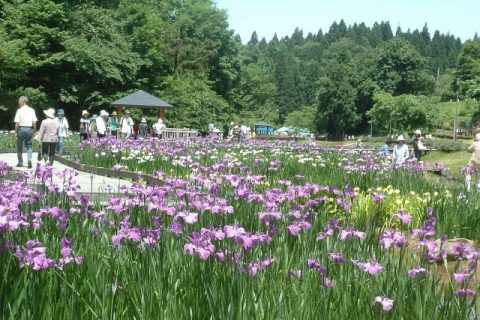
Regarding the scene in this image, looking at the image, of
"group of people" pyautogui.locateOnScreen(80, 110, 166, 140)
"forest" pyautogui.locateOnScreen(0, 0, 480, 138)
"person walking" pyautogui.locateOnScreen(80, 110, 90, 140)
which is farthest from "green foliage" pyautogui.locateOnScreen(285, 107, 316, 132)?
"person walking" pyautogui.locateOnScreen(80, 110, 90, 140)

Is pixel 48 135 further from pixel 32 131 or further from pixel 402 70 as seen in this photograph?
pixel 402 70

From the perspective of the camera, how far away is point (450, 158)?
3269 centimetres

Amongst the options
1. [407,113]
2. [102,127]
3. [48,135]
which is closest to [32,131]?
[48,135]

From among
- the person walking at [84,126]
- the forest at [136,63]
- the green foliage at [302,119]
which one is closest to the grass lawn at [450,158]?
the forest at [136,63]

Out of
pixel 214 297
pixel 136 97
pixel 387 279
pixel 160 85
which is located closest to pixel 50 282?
pixel 214 297

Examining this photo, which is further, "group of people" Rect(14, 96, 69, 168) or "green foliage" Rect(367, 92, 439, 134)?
"green foliage" Rect(367, 92, 439, 134)

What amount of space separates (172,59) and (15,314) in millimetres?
46075

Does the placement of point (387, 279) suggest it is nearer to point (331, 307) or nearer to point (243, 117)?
point (331, 307)

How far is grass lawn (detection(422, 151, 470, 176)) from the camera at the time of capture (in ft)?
93.2

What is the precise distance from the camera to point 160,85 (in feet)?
141

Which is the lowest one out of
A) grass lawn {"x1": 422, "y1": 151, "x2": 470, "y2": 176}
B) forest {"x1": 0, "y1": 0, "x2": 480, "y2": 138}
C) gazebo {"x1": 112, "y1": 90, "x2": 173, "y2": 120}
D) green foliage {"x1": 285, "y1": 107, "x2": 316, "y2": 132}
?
grass lawn {"x1": 422, "y1": 151, "x2": 470, "y2": 176}

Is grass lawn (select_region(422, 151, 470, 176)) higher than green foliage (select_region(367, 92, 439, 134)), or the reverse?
green foliage (select_region(367, 92, 439, 134))

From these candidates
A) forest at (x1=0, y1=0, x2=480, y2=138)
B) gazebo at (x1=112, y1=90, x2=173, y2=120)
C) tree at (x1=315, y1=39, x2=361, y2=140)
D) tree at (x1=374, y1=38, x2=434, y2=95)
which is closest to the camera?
gazebo at (x1=112, y1=90, x2=173, y2=120)

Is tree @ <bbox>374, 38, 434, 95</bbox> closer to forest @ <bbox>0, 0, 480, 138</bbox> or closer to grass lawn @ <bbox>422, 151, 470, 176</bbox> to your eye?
forest @ <bbox>0, 0, 480, 138</bbox>
